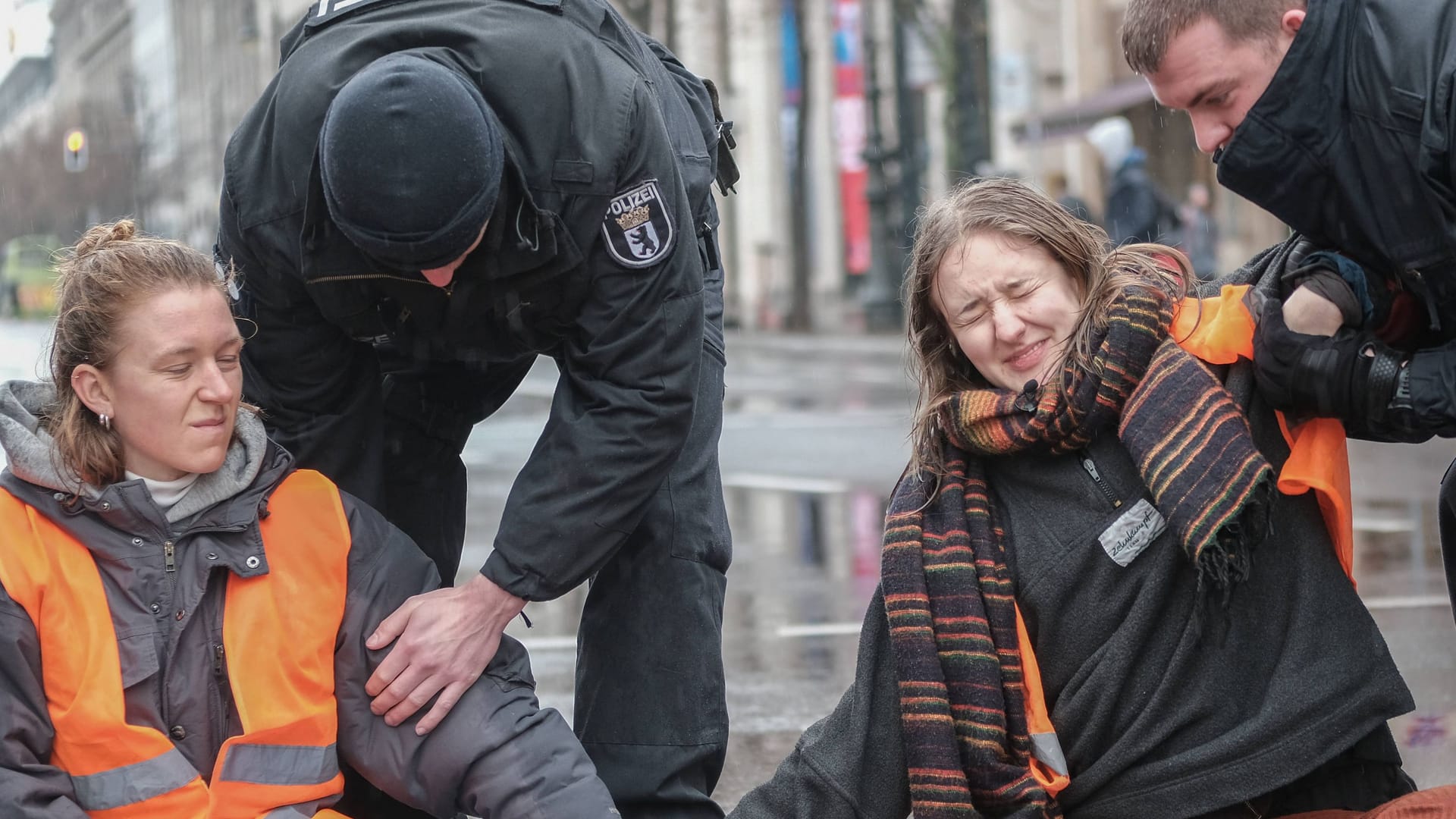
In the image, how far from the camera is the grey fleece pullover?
2.74 metres

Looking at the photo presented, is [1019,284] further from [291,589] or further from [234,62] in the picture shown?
[234,62]

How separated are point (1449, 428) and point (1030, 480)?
0.66 m

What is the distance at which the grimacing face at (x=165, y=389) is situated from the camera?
8.91 feet

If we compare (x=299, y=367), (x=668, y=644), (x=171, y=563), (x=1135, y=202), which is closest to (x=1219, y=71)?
(x=668, y=644)

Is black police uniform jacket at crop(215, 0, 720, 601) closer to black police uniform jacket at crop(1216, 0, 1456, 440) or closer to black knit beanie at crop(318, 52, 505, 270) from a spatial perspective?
black knit beanie at crop(318, 52, 505, 270)

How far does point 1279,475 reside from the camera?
9.05 ft

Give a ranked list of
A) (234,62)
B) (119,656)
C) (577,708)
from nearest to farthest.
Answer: (119,656) → (577,708) → (234,62)

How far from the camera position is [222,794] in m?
2.59

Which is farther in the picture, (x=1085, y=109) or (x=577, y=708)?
(x=1085, y=109)

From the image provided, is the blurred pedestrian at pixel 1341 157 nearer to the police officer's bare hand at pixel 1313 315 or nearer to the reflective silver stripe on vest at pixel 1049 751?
the police officer's bare hand at pixel 1313 315

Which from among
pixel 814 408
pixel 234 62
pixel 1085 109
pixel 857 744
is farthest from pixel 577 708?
pixel 234 62

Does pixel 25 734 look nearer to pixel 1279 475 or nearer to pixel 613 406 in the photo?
pixel 613 406

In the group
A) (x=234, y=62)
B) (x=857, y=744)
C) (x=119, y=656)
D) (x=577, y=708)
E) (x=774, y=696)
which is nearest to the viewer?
(x=119, y=656)

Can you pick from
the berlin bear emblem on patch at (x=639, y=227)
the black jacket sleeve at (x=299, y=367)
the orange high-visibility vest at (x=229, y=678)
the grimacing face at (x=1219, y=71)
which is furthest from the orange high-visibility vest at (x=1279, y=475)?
the black jacket sleeve at (x=299, y=367)
